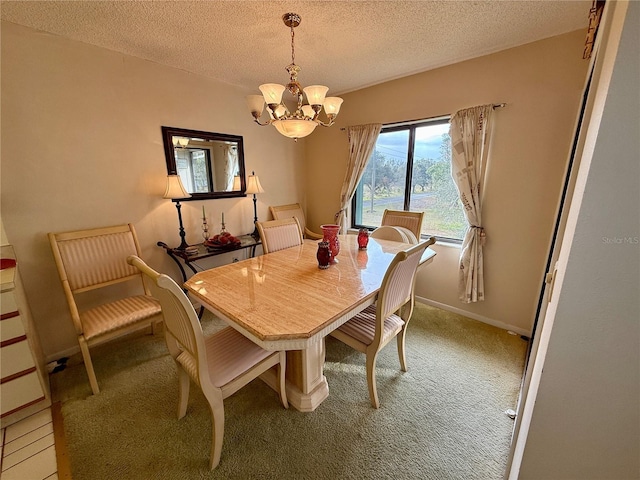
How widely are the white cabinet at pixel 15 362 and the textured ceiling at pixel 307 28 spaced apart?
175 centimetres

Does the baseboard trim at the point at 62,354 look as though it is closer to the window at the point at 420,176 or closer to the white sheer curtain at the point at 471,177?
the window at the point at 420,176

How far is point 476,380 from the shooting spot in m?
1.75

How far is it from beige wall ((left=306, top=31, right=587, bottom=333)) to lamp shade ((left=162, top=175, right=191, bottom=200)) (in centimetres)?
236

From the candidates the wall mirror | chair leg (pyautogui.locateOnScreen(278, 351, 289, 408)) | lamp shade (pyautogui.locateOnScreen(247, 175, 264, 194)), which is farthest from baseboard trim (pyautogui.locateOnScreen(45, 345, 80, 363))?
lamp shade (pyautogui.locateOnScreen(247, 175, 264, 194))

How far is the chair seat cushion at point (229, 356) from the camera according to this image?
1.20 meters

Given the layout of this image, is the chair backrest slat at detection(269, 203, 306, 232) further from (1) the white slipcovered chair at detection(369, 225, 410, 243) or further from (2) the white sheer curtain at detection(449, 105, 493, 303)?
(2) the white sheer curtain at detection(449, 105, 493, 303)

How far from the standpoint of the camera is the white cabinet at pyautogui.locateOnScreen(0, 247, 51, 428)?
136cm

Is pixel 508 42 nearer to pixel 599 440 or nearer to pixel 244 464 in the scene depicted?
pixel 599 440

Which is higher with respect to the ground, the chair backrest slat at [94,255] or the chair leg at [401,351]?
the chair backrest slat at [94,255]

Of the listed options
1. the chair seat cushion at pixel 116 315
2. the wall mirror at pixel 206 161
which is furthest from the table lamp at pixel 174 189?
the chair seat cushion at pixel 116 315

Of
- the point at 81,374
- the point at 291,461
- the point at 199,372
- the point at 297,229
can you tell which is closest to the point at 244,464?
the point at 291,461

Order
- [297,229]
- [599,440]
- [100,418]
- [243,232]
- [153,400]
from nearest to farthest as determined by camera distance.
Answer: [599,440]
[100,418]
[153,400]
[297,229]
[243,232]

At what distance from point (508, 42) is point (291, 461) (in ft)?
10.7

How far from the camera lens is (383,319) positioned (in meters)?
1.37
